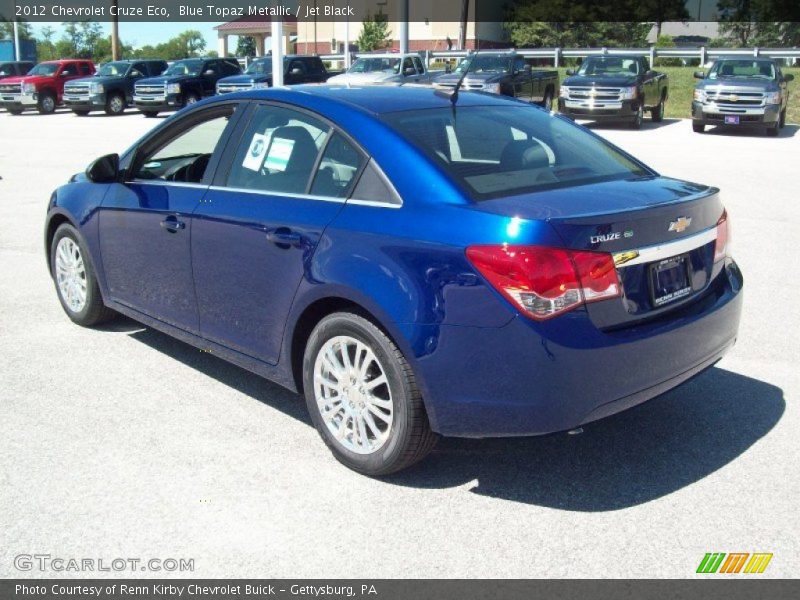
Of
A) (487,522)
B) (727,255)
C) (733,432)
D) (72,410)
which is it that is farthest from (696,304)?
(72,410)

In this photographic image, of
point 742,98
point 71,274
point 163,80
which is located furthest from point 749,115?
point 163,80

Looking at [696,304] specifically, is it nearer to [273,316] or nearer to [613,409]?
[613,409]

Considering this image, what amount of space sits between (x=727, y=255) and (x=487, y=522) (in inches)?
72.4

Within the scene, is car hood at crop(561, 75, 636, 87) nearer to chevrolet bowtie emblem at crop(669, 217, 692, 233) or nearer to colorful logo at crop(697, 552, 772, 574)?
chevrolet bowtie emblem at crop(669, 217, 692, 233)

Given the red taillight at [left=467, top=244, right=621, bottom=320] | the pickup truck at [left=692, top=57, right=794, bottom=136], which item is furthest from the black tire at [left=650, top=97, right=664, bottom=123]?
the red taillight at [left=467, top=244, right=621, bottom=320]

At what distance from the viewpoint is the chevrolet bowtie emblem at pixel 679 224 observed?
3.78 metres

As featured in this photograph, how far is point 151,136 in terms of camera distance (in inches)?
211

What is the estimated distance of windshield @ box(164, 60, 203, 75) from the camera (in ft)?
104

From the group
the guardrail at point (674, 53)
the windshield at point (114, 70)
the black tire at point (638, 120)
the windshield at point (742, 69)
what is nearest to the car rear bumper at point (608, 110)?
the black tire at point (638, 120)

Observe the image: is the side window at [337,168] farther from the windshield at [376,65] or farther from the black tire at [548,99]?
the windshield at [376,65]

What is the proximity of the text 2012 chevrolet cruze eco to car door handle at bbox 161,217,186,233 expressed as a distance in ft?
0.04

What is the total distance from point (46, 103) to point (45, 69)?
1416 millimetres

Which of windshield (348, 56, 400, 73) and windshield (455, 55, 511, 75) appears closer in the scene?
windshield (455, 55, 511, 75)

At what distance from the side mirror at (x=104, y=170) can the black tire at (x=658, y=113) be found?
2195 cm
